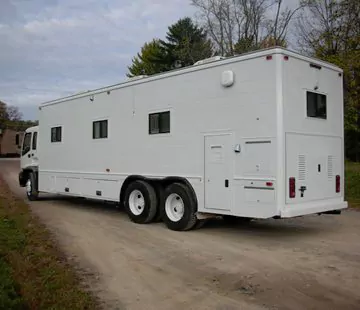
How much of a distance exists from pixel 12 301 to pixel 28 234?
455 centimetres

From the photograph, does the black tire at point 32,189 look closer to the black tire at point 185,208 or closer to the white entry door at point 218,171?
the black tire at point 185,208

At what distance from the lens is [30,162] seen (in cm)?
1658

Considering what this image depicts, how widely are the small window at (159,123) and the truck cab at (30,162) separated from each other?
701cm

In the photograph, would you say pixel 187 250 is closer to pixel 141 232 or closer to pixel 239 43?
pixel 141 232

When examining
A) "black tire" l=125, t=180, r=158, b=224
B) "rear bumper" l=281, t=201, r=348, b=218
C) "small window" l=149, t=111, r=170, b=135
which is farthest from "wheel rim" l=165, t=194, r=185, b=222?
"rear bumper" l=281, t=201, r=348, b=218

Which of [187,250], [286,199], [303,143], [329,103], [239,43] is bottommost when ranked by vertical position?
[187,250]

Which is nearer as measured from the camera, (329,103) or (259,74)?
(259,74)

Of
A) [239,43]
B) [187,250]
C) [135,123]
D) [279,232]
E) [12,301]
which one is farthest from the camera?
[239,43]

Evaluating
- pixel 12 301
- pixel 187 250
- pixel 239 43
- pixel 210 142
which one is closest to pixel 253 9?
pixel 239 43

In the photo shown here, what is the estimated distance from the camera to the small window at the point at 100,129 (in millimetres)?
12156

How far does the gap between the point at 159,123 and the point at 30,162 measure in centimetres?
797

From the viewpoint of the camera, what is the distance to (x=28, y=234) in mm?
9039

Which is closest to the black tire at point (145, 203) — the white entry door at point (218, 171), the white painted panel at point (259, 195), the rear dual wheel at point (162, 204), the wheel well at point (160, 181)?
the rear dual wheel at point (162, 204)

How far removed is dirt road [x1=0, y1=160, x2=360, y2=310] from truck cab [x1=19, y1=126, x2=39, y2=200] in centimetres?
506
